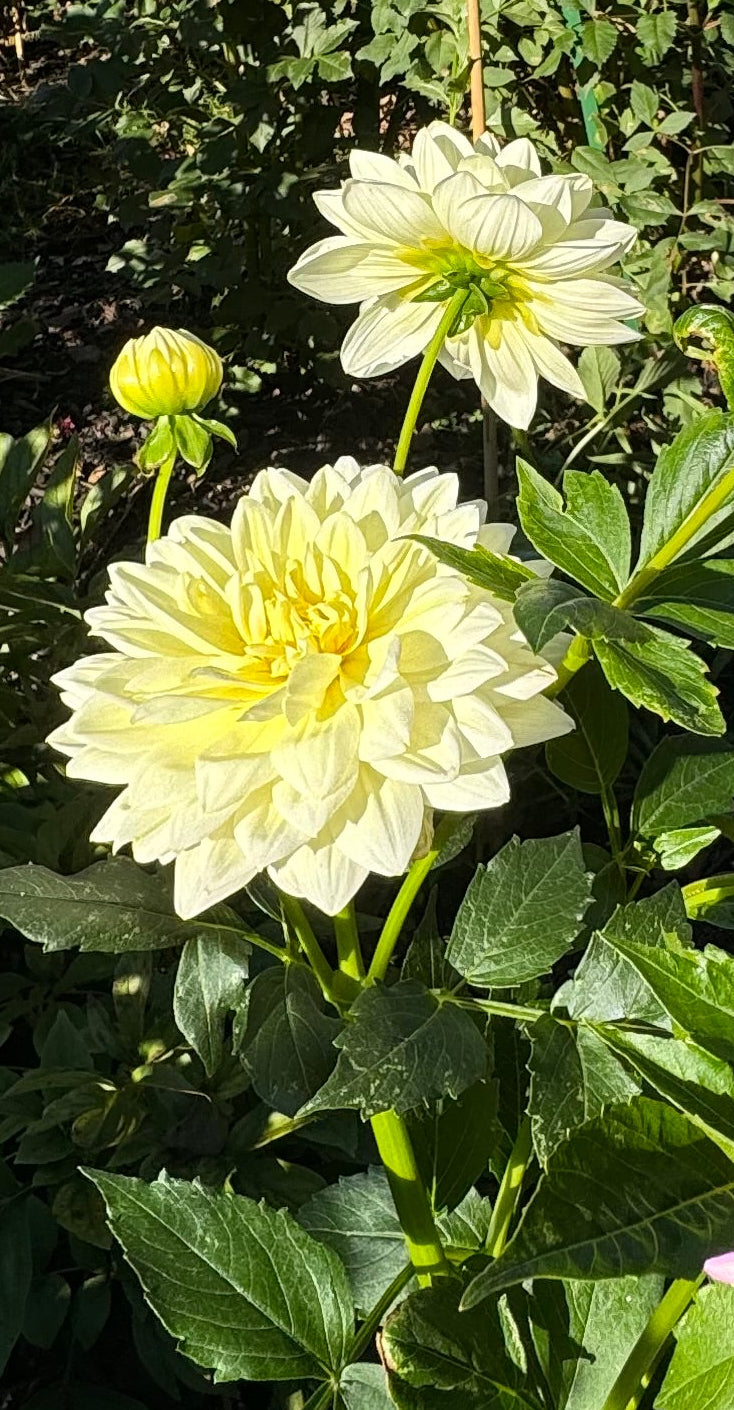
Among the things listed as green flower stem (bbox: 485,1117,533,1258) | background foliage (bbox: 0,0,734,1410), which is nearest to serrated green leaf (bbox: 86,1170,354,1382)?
background foliage (bbox: 0,0,734,1410)

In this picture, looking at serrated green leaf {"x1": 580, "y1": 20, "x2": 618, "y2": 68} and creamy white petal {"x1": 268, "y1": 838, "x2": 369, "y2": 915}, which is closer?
creamy white petal {"x1": 268, "y1": 838, "x2": 369, "y2": 915}

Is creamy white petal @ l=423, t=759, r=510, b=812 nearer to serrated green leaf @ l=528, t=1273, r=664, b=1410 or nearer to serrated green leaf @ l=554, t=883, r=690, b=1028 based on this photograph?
serrated green leaf @ l=554, t=883, r=690, b=1028

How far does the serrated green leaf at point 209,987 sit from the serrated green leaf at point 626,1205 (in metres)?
0.27

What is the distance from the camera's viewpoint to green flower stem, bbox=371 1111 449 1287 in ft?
2.01

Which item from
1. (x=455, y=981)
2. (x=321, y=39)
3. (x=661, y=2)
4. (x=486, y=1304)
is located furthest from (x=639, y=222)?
(x=486, y=1304)

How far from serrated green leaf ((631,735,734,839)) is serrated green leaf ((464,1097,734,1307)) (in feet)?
1.11

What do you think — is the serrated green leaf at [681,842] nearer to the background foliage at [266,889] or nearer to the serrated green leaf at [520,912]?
the background foliage at [266,889]

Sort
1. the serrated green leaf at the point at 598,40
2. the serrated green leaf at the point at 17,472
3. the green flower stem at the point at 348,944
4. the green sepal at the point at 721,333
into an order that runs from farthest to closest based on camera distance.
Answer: the serrated green leaf at the point at 598,40 < the serrated green leaf at the point at 17,472 < the green flower stem at the point at 348,944 < the green sepal at the point at 721,333

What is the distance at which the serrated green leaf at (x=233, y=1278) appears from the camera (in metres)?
0.61

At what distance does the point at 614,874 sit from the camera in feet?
2.60

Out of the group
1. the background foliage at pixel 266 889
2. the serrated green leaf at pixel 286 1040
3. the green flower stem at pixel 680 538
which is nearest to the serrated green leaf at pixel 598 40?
the background foliage at pixel 266 889

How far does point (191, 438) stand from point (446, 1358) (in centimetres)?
48

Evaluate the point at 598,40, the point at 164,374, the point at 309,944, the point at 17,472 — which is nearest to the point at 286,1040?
the point at 309,944

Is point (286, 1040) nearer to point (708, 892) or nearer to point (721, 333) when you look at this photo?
point (708, 892)
